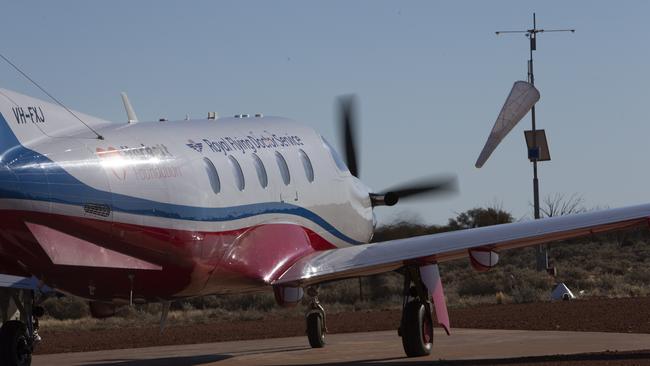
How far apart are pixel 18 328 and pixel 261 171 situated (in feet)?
17.0

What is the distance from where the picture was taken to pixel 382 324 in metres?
35.6

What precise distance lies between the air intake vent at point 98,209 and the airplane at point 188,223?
2 centimetres

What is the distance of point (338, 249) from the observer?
85.7 ft

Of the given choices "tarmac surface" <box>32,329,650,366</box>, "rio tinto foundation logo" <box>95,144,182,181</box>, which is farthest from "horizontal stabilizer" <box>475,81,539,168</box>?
"rio tinto foundation logo" <box>95,144,182,181</box>

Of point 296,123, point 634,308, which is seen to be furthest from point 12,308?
point 634,308

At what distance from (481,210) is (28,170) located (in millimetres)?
71183

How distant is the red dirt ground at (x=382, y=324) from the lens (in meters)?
31.5

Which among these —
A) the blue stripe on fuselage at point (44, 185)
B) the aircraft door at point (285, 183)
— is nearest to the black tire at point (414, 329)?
the aircraft door at point (285, 183)

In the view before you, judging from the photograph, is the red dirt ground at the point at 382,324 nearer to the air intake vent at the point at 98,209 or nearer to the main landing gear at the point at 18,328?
the main landing gear at the point at 18,328

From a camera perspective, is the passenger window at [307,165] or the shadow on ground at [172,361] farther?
the passenger window at [307,165]

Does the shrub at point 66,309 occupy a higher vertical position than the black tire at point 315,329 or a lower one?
lower

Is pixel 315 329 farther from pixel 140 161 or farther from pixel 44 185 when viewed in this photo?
pixel 44 185

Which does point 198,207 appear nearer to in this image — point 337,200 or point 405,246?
point 405,246

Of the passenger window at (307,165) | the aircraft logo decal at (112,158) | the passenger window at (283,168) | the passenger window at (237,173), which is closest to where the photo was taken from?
Answer: the aircraft logo decal at (112,158)
